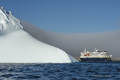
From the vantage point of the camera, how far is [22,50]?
201ft

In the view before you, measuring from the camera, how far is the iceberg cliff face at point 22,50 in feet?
192

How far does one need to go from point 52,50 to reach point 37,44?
5.39 m

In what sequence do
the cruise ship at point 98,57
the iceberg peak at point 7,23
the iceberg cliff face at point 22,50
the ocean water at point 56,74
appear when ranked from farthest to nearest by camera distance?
1. the cruise ship at point 98,57
2. the iceberg peak at point 7,23
3. the iceberg cliff face at point 22,50
4. the ocean water at point 56,74

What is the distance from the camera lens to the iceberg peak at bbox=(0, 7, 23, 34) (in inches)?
2763

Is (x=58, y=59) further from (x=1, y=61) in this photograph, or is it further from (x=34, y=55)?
(x=1, y=61)

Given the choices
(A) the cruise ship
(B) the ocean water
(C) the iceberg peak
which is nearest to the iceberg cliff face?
(C) the iceberg peak

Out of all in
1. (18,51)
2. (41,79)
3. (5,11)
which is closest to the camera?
(41,79)

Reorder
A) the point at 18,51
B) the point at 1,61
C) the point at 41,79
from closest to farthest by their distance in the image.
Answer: the point at 41,79
the point at 1,61
the point at 18,51

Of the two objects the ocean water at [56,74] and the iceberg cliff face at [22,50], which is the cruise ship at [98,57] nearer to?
the iceberg cliff face at [22,50]

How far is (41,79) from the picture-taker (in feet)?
58.7

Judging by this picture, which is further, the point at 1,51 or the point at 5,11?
the point at 5,11

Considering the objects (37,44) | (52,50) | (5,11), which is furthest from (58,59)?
(5,11)

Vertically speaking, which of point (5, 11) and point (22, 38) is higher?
point (5, 11)

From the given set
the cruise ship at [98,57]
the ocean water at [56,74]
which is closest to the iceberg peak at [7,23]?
the ocean water at [56,74]
